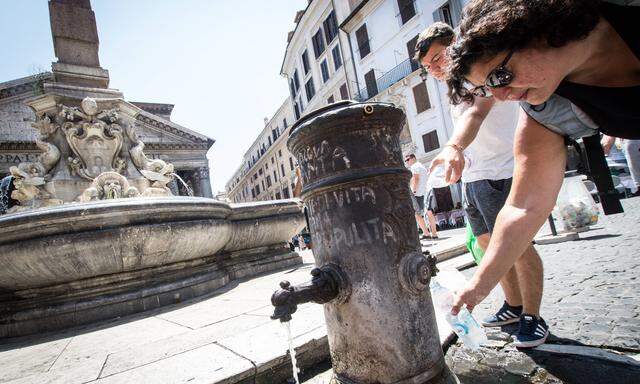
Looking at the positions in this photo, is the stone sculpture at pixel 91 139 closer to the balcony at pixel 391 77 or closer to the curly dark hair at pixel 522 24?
the curly dark hair at pixel 522 24

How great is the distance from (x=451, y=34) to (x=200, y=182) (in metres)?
34.1

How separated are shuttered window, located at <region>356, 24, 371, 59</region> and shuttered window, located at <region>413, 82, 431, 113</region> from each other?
5.31m

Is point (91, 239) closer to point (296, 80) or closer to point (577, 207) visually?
point (577, 207)

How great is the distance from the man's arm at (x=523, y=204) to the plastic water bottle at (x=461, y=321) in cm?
13

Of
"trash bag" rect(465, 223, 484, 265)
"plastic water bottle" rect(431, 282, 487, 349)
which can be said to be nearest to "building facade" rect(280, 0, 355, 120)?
"trash bag" rect(465, 223, 484, 265)

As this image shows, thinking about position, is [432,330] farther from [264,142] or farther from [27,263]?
[264,142]

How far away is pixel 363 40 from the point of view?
2297 centimetres

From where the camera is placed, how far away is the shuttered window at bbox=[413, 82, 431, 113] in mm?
19031

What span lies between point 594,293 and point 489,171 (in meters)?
1.09

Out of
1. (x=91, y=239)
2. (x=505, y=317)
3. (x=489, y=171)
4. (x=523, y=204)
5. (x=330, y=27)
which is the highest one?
(x=330, y=27)

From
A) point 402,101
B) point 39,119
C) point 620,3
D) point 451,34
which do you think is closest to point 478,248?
point 451,34

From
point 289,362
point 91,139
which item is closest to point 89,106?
point 91,139

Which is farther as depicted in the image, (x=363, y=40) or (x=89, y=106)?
(x=363, y=40)

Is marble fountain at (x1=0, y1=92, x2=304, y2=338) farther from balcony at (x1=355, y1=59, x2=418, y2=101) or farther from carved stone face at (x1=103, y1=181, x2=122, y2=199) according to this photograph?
balcony at (x1=355, y1=59, x2=418, y2=101)
